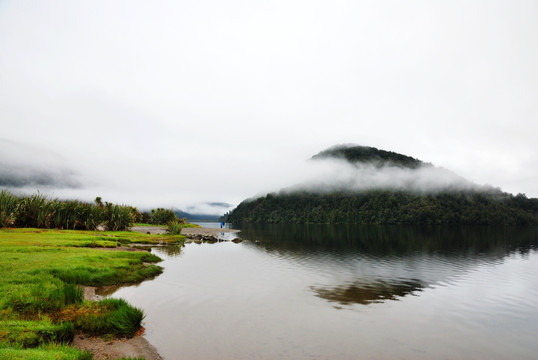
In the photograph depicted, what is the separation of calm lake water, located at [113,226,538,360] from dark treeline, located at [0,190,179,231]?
110ft

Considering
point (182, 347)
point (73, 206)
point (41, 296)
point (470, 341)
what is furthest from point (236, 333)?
point (73, 206)

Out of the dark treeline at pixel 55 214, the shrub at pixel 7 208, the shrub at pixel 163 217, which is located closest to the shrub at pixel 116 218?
the dark treeline at pixel 55 214

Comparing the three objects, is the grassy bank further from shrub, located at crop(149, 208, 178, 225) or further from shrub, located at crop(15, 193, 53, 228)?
shrub, located at crop(149, 208, 178, 225)

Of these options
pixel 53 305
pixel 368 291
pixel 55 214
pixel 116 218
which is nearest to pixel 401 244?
pixel 368 291

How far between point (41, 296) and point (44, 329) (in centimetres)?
482

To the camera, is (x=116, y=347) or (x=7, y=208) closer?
(x=116, y=347)

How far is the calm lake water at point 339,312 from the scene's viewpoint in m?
14.7

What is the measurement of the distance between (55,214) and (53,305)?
5034cm

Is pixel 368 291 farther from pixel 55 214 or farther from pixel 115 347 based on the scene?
pixel 55 214

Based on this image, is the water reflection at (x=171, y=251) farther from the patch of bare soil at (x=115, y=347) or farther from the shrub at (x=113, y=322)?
the patch of bare soil at (x=115, y=347)

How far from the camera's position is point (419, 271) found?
36688 mm

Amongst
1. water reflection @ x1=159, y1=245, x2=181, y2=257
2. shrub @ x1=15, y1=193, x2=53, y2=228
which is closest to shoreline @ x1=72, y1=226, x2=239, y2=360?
water reflection @ x1=159, y1=245, x2=181, y2=257

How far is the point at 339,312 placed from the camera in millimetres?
20375

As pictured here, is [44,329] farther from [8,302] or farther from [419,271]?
[419,271]
